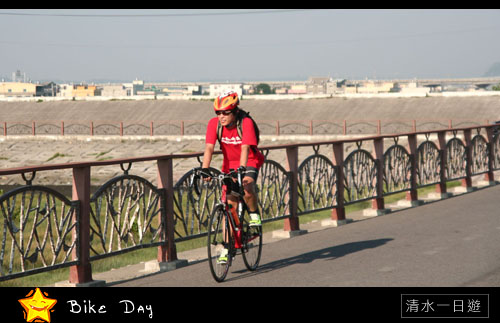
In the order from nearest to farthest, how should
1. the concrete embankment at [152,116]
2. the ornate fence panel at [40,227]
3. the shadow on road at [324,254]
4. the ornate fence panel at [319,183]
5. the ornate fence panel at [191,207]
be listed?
the ornate fence panel at [40,227]
the shadow on road at [324,254]
the ornate fence panel at [191,207]
the ornate fence panel at [319,183]
the concrete embankment at [152,116]

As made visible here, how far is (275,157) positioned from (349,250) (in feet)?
116

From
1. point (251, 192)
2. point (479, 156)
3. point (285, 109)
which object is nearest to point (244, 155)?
point (251, 192)

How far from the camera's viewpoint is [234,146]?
8734 millimetres

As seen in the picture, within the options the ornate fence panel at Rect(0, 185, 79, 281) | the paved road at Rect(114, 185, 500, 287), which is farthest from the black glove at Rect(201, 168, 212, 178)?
the ornate fence panel at Rect(0, 185, 79, 281)

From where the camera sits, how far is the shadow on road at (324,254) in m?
9.61

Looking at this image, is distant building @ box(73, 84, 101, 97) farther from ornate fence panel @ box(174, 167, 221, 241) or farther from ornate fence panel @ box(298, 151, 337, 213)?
ornate fence panel @ box(174, 167, 221, 241)

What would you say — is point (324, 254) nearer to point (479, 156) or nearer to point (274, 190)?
point (274, 190)

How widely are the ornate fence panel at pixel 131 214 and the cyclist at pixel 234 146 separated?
4.50 feet

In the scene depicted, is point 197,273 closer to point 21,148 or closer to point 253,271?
point 253,271

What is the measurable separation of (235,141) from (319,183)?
17.3 feet

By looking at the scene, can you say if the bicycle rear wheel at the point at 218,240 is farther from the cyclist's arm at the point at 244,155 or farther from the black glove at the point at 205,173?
the cyclist's arm at the point at 244,155

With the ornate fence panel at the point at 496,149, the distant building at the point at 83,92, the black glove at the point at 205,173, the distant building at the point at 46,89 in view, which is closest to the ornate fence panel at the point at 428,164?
the ornate fence panel at the point at 496,149

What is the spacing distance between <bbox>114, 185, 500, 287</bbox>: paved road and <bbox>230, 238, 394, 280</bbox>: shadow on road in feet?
0.04
